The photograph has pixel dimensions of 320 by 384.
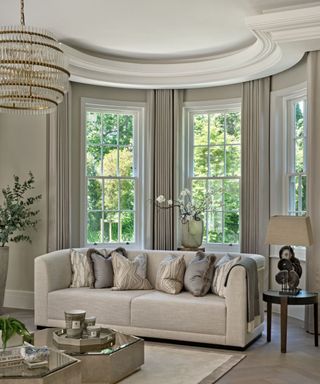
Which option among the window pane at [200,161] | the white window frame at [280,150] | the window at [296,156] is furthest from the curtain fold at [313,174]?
the window pane at [200,161]

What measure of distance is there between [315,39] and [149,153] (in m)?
3.03

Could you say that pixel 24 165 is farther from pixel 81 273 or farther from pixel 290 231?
pixel 290 231

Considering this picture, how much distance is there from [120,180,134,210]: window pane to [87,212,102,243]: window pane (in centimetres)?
37

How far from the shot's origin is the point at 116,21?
5.79 m

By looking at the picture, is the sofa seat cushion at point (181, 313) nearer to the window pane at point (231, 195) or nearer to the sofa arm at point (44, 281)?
the sofa arm at point (44, 281)

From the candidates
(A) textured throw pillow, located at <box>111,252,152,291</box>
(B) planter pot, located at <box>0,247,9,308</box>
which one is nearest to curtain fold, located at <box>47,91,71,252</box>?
(B) planter pot, located at <box>0,247,9,308</box>

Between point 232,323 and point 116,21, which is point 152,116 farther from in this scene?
point 232,323

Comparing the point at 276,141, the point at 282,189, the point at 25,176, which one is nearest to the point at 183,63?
the point at 276,141

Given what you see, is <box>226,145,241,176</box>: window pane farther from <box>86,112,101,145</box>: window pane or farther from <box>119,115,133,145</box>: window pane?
<box>86,112,101,145</box>: window pane

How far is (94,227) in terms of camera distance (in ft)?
25.2

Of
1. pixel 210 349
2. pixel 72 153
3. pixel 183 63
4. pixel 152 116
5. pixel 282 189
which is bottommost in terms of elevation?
pixel 210 349

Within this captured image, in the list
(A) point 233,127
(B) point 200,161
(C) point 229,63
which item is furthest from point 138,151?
(C) point 229,63

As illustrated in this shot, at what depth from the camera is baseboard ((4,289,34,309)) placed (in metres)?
7.20

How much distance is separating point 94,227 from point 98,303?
6.84ft
